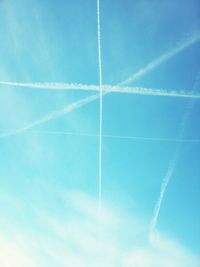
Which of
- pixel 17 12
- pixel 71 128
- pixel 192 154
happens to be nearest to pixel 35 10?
pixel 17 12

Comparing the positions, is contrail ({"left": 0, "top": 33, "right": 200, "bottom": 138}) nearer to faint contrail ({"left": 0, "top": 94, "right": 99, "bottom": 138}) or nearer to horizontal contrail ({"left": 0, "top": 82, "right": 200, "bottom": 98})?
faint contrail ({"left": 0, "top": 94, "right": 99, "bottom": 138})

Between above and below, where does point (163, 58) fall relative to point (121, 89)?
above

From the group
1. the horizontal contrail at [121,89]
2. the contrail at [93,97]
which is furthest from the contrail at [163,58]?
the horizontal contrail at [121,89]

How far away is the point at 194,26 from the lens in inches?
161

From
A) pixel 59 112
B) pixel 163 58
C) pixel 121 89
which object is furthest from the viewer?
pixel 59 112

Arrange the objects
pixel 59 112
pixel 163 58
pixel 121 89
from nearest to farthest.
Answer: pixel 163 58, pixel 121 89, pixel 59 112

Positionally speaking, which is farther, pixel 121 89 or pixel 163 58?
pixel 121 89

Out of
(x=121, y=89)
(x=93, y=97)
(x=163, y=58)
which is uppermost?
(x=163, y=58)

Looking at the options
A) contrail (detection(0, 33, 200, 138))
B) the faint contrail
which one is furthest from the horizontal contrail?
the faint contrail

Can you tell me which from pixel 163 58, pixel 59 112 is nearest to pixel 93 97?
pixel 59 112

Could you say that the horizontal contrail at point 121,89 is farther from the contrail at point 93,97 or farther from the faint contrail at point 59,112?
the faint contrail at point 59,112

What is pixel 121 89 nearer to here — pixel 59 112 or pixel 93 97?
pixel 93 97

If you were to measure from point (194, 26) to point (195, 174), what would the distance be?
2.87 metres

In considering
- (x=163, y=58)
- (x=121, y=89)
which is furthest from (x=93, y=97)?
(x=163, y=58)
